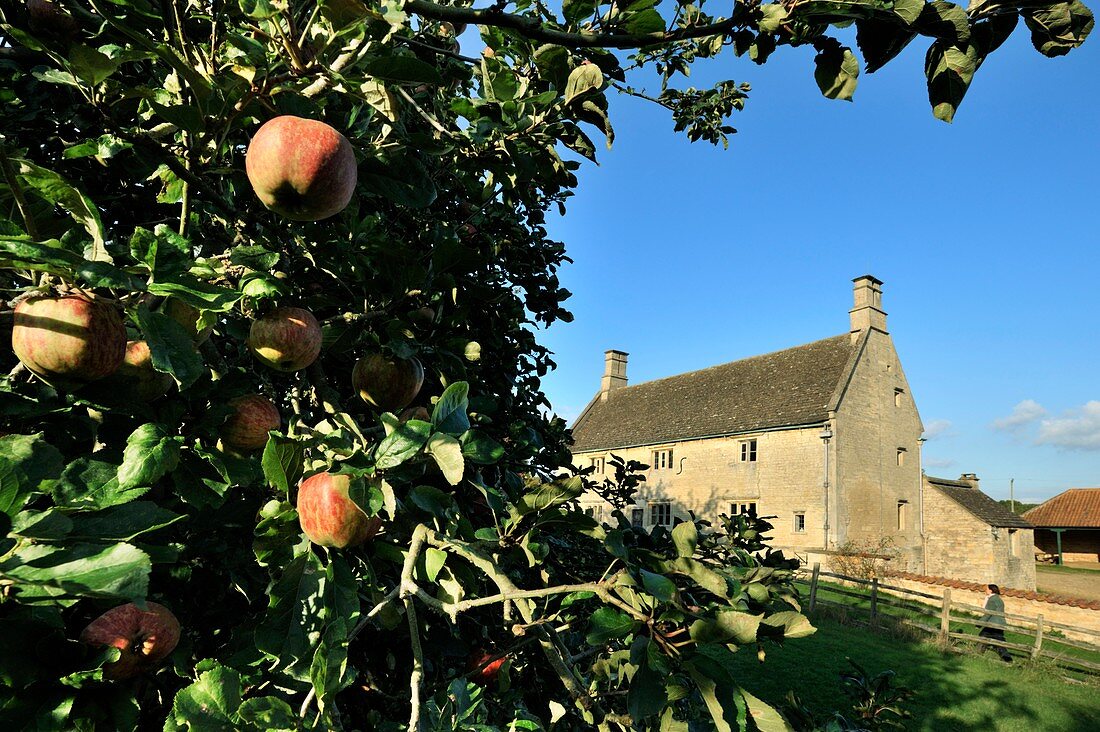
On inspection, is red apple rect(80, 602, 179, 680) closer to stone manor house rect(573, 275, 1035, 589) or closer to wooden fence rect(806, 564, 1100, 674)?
wooden fence rect(806, 564, 1100, 674)

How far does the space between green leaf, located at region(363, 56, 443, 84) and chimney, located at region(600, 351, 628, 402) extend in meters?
39.3

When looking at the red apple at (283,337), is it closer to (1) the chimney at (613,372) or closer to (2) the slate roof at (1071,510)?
(1) the chimney at (613,372)

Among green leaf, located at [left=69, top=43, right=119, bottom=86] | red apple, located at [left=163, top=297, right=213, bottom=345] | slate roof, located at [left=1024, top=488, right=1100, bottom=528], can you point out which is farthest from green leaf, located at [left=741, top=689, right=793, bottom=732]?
slate roof, located at [left=1024, top=488, right=1100, bottom=528]

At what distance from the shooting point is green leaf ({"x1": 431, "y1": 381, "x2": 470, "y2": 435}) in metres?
1.68

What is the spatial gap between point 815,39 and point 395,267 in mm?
1546

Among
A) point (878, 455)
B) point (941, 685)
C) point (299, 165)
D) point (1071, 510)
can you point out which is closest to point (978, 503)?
point (878, 455)

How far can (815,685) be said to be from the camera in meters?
10.2

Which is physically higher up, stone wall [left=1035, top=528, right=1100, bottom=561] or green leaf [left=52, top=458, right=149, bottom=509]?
stone wall [left=1035, top=528, right=1100, bottom=561]

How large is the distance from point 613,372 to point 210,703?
4049cm

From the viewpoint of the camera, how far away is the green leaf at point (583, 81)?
2.09 metres

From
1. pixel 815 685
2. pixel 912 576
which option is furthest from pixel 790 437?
pixel 815 685

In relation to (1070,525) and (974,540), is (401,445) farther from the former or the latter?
(1070,525)

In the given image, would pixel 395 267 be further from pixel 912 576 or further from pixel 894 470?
pixel 894 470

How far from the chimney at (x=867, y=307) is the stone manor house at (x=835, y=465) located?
51 mm
